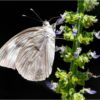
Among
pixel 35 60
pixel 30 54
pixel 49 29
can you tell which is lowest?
pixel 35 60

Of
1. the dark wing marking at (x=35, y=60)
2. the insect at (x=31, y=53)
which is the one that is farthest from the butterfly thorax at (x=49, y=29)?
the dark wing marking at (x=35, y=60)

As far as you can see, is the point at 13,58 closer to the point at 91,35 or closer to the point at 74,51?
the point at 74,51

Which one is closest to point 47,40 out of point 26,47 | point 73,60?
point 26,47

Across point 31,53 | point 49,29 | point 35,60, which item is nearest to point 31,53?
point 31,53

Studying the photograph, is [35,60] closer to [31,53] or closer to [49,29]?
[31,53]

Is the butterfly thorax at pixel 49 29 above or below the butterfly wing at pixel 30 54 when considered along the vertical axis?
above

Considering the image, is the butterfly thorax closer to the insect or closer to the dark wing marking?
the insect

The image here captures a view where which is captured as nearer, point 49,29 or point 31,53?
point 49,29

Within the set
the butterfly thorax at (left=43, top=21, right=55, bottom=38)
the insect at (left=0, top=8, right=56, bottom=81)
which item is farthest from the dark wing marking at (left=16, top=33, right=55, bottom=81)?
the butterfly thorax at (left=43, top=21, right=55, bottom=38)

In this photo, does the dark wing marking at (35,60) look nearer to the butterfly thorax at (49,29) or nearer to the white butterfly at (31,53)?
the white butterfly at (31,53)
